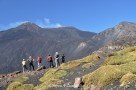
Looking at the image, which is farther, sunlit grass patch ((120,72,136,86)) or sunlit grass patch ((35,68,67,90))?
sunlit grass patch ((35,68,67,90))

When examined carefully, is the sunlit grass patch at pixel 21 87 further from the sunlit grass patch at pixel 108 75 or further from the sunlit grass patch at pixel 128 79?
the sunlit grass patch at pixel 128 79

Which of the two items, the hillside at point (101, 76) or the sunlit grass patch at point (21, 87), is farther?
the sunlit grass patch at point (21, 87)

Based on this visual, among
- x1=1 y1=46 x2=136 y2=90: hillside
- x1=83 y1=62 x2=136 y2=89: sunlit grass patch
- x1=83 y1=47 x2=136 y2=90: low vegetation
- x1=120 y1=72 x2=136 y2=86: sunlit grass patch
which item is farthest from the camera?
x1=83 y1=62 x2=136 y2=89: sunlit grass patch

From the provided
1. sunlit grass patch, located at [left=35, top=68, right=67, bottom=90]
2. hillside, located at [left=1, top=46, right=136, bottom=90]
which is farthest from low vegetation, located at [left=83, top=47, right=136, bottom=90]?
sunlit grass patch, located at [left=35, top=68, right=67, bottom=90]

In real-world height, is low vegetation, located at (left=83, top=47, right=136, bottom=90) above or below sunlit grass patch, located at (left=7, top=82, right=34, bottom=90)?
above

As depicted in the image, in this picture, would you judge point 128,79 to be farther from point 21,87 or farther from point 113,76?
point 21,87

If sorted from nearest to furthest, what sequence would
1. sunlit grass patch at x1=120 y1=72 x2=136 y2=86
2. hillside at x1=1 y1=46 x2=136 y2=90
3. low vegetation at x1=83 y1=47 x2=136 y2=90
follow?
sunlit grass patch at x1=120 y1=72 x2=136 y2=86, low vegetation at x1=83 y1=47 x2=136 y2=90, hillside at x1=1 y1=46 x2=136 y2=90

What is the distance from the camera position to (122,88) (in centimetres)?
3612

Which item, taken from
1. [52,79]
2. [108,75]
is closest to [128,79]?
[108,75]

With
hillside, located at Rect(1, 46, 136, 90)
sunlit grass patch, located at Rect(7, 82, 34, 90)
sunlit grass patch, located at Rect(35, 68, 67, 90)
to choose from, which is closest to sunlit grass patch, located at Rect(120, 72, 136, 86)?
hillside, located at Rect(1, 46, 136, 90)

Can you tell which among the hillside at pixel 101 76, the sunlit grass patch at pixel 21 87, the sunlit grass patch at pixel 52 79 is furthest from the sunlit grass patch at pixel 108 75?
the sunlit grass patch at pixel 21 87

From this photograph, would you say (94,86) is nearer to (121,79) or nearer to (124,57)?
(121,79)

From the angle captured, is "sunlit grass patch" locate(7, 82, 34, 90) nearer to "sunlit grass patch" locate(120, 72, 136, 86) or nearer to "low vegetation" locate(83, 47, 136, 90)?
Result: "low vegetation" locate(83, 47, 136, 90)

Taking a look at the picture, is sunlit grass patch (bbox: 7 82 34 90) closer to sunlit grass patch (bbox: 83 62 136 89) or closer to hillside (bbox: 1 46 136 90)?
hillside (bbox: 1 46 136 90)
